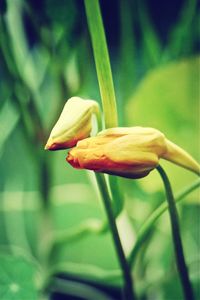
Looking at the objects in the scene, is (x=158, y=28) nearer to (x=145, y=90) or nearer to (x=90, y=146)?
(x=145, y=90)

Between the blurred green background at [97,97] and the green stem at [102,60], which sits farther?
the blurred green background at [97,97]

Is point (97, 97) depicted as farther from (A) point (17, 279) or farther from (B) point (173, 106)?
(A) point (17, 279)

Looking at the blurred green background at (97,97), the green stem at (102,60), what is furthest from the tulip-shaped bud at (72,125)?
the blurred green background at (97,97)

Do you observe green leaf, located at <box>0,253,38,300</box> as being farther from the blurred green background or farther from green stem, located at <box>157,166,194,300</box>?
green stem, located at <box>157,166,194,300</box>

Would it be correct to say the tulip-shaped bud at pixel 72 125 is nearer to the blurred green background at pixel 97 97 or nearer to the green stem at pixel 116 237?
the green stem at pixel 116 237

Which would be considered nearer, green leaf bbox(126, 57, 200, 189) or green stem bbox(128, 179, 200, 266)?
green stem bbox(128, 179, 200, 266)

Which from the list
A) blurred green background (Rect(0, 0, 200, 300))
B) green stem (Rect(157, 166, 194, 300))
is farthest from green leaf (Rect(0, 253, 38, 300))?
green stem (Rect(157, 166, 194, 300))

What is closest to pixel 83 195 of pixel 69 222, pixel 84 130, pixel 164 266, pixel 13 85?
pixel 69 222
